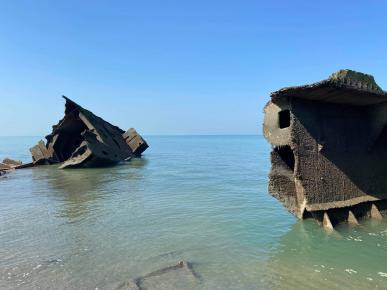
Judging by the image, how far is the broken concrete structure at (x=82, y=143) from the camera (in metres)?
23.3

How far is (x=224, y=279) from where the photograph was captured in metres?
6.14

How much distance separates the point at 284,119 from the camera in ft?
28.4

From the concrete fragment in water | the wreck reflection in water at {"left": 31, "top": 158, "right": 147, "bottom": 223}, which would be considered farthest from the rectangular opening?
the concrete fragment in water

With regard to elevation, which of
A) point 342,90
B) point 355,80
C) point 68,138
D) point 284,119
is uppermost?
point 355,80

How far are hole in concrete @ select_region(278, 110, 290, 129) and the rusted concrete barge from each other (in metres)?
0.02

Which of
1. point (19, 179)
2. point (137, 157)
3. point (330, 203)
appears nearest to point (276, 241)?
point (330, 203)

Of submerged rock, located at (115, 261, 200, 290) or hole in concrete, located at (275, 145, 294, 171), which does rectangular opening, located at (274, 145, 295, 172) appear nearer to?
hole in concrete, located at (275, 145, 294, 171)

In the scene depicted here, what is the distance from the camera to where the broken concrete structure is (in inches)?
918

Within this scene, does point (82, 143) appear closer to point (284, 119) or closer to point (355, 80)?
point (284, 119)

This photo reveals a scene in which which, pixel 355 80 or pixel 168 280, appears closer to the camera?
pixel 168 280

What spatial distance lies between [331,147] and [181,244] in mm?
3819

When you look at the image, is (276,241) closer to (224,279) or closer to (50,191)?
(224,279)

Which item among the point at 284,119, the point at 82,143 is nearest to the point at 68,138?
the point at 82,143

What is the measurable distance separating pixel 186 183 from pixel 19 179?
901 centimetres
